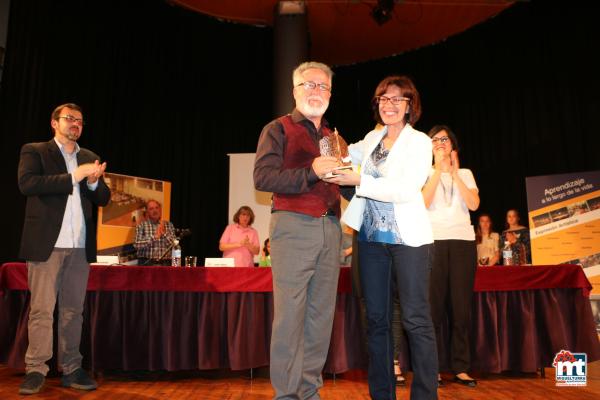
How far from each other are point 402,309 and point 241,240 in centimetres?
361

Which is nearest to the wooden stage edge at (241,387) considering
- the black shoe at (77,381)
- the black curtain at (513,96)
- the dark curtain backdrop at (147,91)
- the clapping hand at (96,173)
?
the black shoe at (77,381)

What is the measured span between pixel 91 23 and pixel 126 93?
3.43ft

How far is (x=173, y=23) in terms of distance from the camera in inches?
308

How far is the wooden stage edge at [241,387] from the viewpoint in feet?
9.34

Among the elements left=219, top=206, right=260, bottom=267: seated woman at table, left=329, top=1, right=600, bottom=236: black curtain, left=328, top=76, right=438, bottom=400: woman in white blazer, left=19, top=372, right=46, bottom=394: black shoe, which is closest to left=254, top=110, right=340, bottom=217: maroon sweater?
left=328, top=76, right=438, bottom=400: woman in white blazer

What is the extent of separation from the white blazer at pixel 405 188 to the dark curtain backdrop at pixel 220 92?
15.7ft

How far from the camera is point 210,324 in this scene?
11.2ft

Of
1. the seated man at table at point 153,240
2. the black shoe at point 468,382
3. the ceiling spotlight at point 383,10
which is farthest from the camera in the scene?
the ceiling spotlight at point 383,10

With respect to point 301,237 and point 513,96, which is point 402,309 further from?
point 513,96

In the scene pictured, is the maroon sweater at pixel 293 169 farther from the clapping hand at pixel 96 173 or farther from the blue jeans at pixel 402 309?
the clapping hand at pixel 96 173

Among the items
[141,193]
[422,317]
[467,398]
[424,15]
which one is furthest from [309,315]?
[424,15]

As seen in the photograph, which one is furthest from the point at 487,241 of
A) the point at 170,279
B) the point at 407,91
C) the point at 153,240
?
the point at 407,91

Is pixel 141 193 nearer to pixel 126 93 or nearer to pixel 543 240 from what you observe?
pixel 126 93

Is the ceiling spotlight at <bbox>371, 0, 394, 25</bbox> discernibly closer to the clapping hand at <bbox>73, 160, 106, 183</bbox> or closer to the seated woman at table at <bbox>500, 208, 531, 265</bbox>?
the seated woman at table at <bbox>500, 208, 531, 265</bbox>
